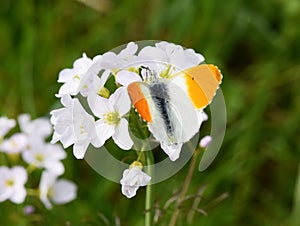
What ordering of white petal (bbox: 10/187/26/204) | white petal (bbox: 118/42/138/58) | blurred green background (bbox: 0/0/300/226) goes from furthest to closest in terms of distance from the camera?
blurred green background (bbox: 0/0/300/226), white petal (bbox: 10/187/26/204), white petal (bbox: 118/42/138/58)

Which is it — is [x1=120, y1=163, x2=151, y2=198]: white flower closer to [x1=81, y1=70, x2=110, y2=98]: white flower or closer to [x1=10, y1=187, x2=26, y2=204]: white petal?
[x1=81, y1=70, x2=110, y2=98]: white flower

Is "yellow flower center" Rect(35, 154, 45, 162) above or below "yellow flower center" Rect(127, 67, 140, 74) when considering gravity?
below

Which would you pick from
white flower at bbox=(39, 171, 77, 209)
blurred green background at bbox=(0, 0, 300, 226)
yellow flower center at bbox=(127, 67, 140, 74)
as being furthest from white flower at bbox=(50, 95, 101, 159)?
blurred green background at bbox=(0, 0, 300, 226)

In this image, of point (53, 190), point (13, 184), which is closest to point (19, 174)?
point (13, 184)

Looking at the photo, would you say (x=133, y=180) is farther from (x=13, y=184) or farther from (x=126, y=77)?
(x=13, y=184)

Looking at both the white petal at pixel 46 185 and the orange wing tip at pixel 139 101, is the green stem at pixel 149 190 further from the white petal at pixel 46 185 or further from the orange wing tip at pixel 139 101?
the white petal at pixel 46 185

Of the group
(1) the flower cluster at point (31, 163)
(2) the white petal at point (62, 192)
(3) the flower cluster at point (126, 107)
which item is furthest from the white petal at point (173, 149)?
(2) the white petal at point (62, 192)
